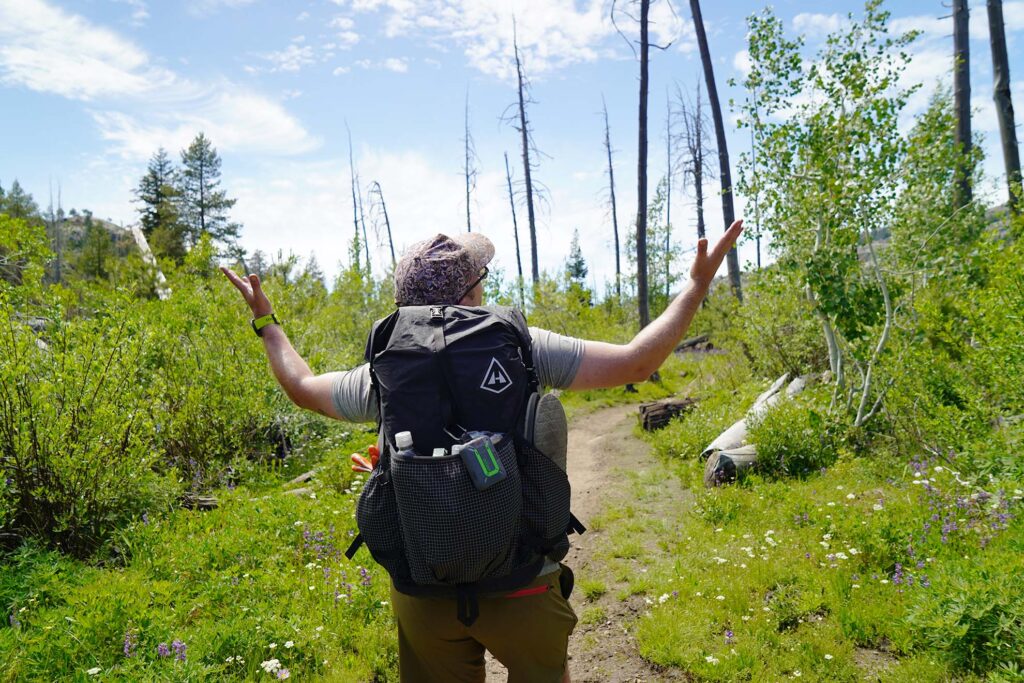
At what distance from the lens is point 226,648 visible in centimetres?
351

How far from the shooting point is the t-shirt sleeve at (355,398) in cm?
196

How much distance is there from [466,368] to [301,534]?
13.9 ft

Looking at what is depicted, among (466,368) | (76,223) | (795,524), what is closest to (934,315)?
(795,524)

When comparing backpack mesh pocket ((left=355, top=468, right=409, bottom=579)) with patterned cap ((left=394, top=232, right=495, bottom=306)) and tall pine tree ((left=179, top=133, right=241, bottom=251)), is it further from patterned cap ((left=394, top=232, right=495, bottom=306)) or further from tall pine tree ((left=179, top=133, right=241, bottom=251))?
tall pine tree ((left=179, top=133, right=241, bottom=251))

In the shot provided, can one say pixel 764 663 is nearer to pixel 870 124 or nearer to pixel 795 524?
pixel 795 524

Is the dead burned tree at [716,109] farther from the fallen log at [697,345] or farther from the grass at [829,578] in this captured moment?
the grass at [829,578]

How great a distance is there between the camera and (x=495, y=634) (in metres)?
1.75

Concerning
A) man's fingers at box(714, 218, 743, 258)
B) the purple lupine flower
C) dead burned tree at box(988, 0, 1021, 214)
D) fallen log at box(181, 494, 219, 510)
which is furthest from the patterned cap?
dead burned tree at box(988, 0, 1021, 214)

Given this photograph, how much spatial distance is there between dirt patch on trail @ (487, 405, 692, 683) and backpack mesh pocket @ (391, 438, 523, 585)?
258 cm

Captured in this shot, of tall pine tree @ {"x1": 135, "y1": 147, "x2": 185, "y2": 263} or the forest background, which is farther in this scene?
tall pine tree @ {"x1": 135, "y1": 147, "x2": 185, "y2": 263}

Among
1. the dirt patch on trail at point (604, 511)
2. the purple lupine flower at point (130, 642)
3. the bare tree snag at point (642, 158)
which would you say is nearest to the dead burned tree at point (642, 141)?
the bare tree snag at point (642, 158)

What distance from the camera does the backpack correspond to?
1.55 metres

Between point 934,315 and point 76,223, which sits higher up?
point 76,223

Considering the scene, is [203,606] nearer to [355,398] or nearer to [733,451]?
[355,398]
